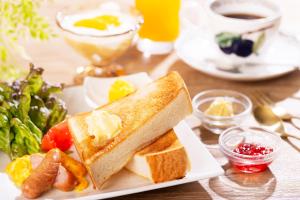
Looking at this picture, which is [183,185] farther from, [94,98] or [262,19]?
[262,19]

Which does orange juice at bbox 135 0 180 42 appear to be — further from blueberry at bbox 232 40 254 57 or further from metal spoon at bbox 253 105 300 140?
metal spoon at bbox 253 105 300 140

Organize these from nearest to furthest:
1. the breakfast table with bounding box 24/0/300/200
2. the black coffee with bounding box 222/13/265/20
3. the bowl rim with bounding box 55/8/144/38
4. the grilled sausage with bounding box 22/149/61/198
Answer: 1. the grilled sausage with bounding box 22/149/61/198
2. the breakfast table with bounding box 24/0/300/200
3. the bowl rim with bounding box 55/8/144/38
4. the black coffee with bounding box 222/13/265/20

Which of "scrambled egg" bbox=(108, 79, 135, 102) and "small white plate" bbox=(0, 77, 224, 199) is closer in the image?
"small white plate" bbox=(0, 77, 224, 199)

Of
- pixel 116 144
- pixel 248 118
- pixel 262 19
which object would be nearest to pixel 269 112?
pixel 248 118

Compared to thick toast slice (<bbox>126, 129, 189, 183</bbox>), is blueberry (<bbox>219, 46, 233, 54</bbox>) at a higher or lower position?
lower

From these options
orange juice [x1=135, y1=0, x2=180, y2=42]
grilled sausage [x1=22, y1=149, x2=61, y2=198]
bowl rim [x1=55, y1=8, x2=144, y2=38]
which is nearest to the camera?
grilled sausage [x1=22, y1=149, x2=61, y2=198]

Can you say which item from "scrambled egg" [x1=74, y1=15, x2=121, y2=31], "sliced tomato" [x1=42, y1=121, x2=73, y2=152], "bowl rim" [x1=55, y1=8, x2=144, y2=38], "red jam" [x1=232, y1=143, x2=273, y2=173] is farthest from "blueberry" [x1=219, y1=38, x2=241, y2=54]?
"sliced tomato" [x1=42, y1=121, x2=73, y2=152]

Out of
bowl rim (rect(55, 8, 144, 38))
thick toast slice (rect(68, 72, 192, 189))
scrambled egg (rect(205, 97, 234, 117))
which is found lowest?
scrambled egg (rect(205, 97, 234, 117))
